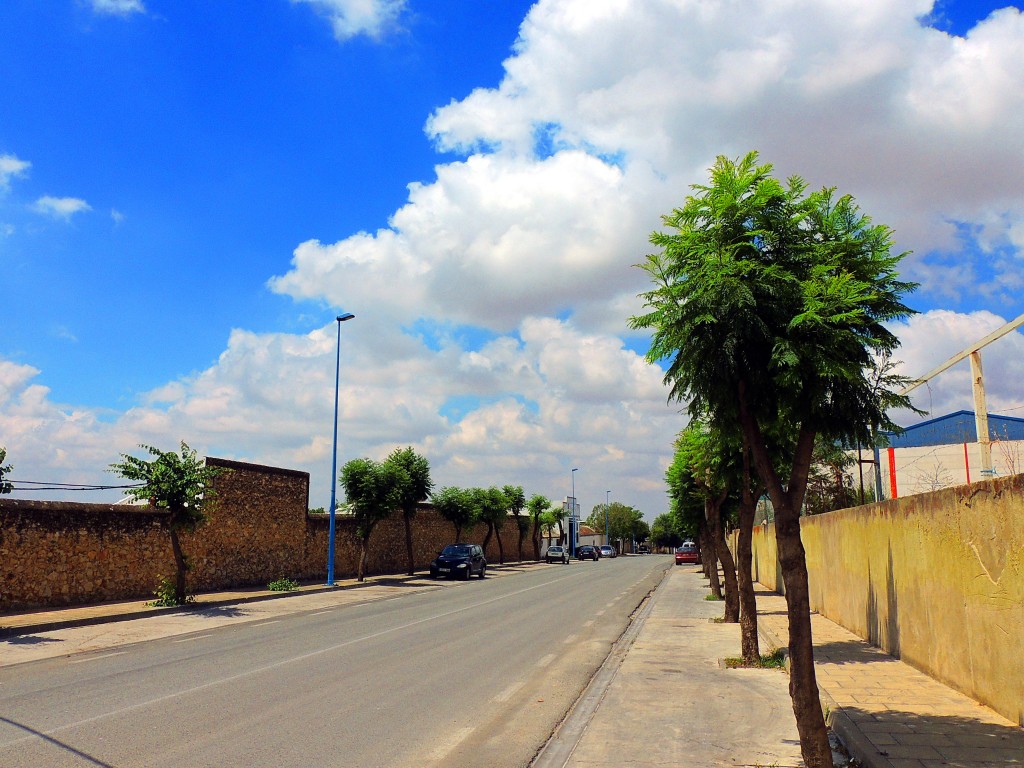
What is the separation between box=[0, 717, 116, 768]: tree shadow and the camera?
6391 mm

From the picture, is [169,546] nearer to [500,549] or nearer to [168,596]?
[168,596]

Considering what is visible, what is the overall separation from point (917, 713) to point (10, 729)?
900cm

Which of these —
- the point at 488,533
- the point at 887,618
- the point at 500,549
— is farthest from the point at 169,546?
the point at 500,549

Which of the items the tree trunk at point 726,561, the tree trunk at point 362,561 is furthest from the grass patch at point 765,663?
the tree trunk at point 362,561

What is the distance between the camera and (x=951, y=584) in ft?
29.4

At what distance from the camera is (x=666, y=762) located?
654 cm

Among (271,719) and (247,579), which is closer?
(271,719)

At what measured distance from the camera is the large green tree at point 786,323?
5.91 m

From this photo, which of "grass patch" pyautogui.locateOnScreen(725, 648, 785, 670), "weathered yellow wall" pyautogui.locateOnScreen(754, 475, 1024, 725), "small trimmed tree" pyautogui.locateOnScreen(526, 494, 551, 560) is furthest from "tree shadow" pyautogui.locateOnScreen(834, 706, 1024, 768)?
"small trimmed tree" pyautogui.locateOnScreen(526, 494, 551, 560)

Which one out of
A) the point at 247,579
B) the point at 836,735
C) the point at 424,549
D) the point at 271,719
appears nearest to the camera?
the point at 836,735

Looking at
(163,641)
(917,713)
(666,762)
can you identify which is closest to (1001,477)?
(917,713)

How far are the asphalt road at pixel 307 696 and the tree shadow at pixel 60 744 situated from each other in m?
0.02

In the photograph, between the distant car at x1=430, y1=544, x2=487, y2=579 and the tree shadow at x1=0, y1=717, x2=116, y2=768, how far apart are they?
100.0 feet

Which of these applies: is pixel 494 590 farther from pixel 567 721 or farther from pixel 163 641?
pixel 567 721
